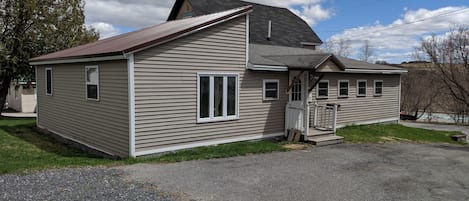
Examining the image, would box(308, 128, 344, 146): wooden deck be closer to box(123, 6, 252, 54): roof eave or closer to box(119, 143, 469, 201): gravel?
box(119, 143, 469, 201): gravel

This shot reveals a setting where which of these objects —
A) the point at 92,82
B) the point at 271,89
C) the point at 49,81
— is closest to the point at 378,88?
the point at 271,89

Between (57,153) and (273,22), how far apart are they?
14.5 metres

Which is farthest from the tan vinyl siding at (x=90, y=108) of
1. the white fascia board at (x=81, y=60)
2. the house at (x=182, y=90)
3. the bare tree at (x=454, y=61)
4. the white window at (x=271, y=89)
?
Answer: the bare tree at (x=454, y=61)

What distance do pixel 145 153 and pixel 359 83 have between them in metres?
9.62

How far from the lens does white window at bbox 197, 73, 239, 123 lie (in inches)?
371

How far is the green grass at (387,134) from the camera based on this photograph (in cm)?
1257

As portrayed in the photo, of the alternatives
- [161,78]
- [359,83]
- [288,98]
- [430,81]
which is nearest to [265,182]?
[161,78]

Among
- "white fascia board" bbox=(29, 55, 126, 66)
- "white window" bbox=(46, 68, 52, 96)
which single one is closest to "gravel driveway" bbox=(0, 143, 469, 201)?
"white fascia board" bbox=(29, 55, 126, 66)

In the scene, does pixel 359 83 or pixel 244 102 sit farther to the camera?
pixel 359 83

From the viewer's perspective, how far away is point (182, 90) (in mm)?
9008

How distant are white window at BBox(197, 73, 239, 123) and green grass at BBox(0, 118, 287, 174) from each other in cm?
84

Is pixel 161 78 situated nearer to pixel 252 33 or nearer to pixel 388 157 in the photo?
pixel 388 157

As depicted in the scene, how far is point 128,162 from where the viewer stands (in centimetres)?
798

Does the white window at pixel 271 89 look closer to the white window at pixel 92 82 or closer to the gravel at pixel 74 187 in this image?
the white window at pixel 92 82
